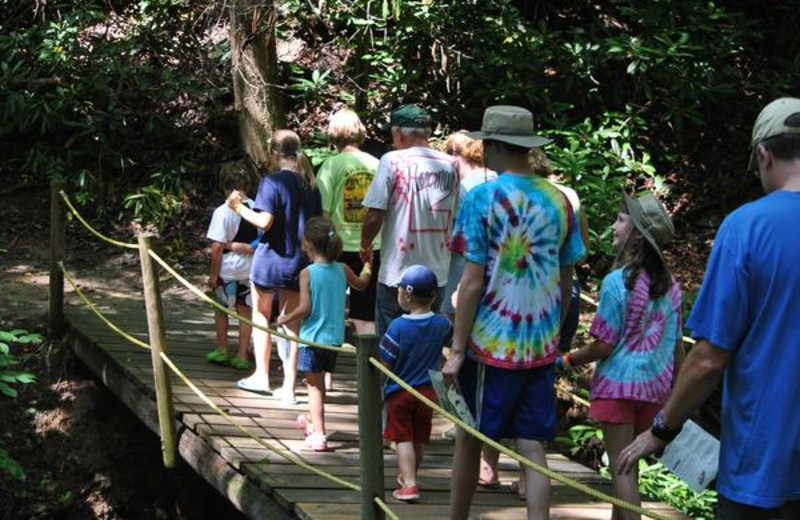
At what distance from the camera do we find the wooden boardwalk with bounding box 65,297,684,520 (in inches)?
233

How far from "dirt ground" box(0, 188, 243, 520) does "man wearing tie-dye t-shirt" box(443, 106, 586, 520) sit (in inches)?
187

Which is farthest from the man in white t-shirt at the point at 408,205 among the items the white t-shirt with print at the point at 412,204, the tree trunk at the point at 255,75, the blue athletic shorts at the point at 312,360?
the tree trunk at the point at 255,75

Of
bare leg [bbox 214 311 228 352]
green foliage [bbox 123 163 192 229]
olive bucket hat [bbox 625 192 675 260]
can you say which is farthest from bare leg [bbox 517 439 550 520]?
green foliage [bbox 123 163 192 229]

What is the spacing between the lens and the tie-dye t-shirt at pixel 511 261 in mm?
4805

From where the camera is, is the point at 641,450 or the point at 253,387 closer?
the point at 641,450

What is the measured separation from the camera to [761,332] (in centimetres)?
346

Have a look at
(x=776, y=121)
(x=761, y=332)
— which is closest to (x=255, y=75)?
(x=776, y=121)

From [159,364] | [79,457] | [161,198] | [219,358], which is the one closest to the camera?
[159,364]

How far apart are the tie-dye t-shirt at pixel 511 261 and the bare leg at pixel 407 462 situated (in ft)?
3.51

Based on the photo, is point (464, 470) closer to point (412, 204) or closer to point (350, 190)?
point (412, 204)

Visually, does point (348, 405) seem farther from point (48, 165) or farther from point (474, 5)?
point (48, 165)

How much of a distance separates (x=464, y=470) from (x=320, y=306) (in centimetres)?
197

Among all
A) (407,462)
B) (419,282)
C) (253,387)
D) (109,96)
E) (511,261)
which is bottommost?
(253,387)

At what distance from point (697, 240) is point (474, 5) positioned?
132 inches
